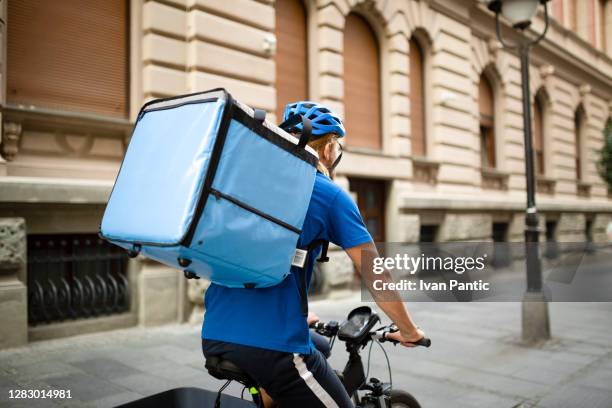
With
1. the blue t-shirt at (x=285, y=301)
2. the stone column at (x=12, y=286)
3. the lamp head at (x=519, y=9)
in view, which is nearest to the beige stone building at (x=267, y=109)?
the stone column at (x=12, y=286)

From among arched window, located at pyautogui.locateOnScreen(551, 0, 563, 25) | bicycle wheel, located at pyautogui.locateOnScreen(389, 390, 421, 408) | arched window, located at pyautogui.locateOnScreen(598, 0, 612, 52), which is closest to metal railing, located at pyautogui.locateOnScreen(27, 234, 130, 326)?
bicycle wheel, located at pyautogui.locateOnScreen(389, 390, 421, 408)

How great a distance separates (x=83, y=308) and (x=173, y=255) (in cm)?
580

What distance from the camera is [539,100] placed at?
Result: 18.0m

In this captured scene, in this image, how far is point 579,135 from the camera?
20438mm

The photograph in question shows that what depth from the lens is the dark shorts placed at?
1813 mm

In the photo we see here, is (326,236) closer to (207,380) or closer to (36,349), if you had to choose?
(207,380)

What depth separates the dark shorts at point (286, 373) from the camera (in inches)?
71.4

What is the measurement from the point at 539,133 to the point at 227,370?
721 inches

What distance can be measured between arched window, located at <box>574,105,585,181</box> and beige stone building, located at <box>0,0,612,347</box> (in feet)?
5.29

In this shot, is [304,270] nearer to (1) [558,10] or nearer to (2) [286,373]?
(2) [286,373]

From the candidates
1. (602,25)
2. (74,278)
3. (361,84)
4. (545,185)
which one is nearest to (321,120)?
(74,278)

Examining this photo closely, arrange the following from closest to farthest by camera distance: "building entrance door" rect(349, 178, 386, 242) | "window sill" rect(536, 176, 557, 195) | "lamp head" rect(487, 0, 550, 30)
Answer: "lamp head" rect(487, 0, 550, 30) < "building entrance door" rect(349, 178, 386, 242) < "window sill" rect(536, 176, 557, 195)

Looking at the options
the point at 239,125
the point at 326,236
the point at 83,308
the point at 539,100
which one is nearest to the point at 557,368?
the point at 326,236

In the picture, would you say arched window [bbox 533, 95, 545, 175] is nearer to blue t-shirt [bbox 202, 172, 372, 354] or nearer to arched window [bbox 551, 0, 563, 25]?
arched window [bbox 551, 0, 563, 25]
